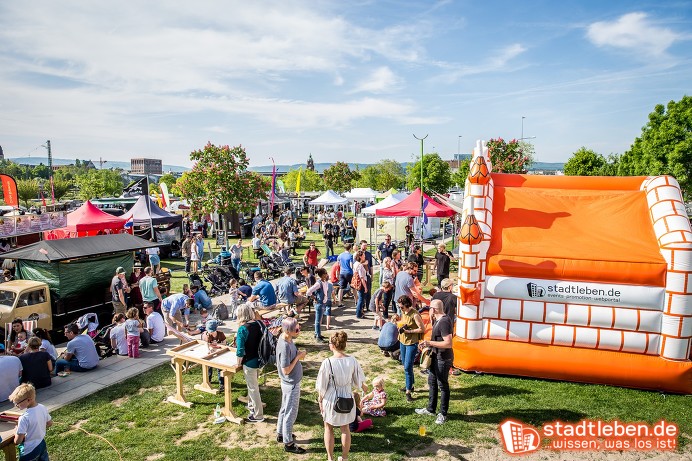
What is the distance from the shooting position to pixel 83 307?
401 inches

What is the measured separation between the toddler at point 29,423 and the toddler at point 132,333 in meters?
4.01

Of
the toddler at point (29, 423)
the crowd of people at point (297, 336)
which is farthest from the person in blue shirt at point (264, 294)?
the toddler at point (29, 423)

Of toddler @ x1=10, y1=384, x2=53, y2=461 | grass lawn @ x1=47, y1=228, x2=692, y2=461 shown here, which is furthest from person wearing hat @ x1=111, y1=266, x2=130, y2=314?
toddler @ x1=10, y1=384, x2=53, y2=461

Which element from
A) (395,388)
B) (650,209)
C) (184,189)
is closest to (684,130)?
(650,209)

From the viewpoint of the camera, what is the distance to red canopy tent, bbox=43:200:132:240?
17.5 metres

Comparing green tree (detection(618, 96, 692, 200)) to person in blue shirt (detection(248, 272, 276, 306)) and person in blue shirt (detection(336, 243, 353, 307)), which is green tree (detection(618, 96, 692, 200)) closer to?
person in blue shirt (detection(336, 243, 353, 307))

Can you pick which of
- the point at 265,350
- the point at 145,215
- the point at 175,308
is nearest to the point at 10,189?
the point at 145,215

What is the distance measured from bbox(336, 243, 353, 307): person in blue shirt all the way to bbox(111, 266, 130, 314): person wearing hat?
5153 mm

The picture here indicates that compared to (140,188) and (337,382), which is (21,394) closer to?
(337,382)

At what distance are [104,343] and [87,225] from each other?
10.6 metres

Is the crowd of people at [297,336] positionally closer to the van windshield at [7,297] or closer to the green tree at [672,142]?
the van windshield at [7,297]

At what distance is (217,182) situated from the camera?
23.8 m

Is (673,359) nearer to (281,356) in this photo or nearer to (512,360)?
(512,360)

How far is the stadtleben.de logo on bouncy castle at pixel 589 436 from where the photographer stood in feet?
18.4
